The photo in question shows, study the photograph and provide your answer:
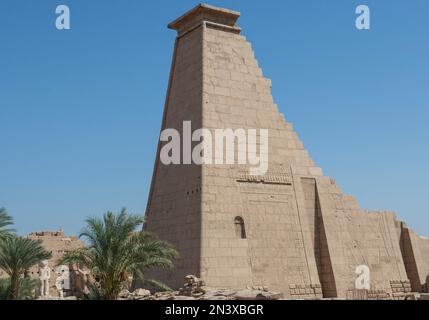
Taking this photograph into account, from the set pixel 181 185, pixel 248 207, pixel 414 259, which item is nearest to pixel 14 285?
pixel 181 185

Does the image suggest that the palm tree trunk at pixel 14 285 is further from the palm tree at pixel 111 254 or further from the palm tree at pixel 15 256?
the palm tree at pixel 111 254

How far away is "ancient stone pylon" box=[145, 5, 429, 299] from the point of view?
20500 millimetres

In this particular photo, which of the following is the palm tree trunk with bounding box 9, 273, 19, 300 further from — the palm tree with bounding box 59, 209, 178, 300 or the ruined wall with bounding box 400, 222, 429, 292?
the ruined wall with bounding box 400, 222, 429, 292

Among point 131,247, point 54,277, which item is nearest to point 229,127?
point 131,247

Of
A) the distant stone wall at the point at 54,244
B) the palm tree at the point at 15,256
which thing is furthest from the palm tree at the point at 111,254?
the distant stone wall at the point at 54,244

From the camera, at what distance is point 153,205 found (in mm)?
23859

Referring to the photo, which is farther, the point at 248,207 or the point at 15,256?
the point at 248,207

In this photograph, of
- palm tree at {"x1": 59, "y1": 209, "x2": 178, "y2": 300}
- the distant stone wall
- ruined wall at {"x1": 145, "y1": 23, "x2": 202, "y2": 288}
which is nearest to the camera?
palm tree at {"x1": 59, "y1": 209, "x2": 178, "y2": 300}

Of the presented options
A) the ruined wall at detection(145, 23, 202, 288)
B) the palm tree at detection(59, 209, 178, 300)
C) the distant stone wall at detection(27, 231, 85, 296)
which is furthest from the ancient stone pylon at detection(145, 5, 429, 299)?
the distant stone wall at detection(27, 231, 85, 296)

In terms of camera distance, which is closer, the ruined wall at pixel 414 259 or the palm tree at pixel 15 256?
the palm tree at pixel 15 256

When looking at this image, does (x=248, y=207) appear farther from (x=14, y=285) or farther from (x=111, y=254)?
(x=14, y=285)

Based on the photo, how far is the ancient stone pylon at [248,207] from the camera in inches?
807

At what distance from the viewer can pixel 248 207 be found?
2141cm
